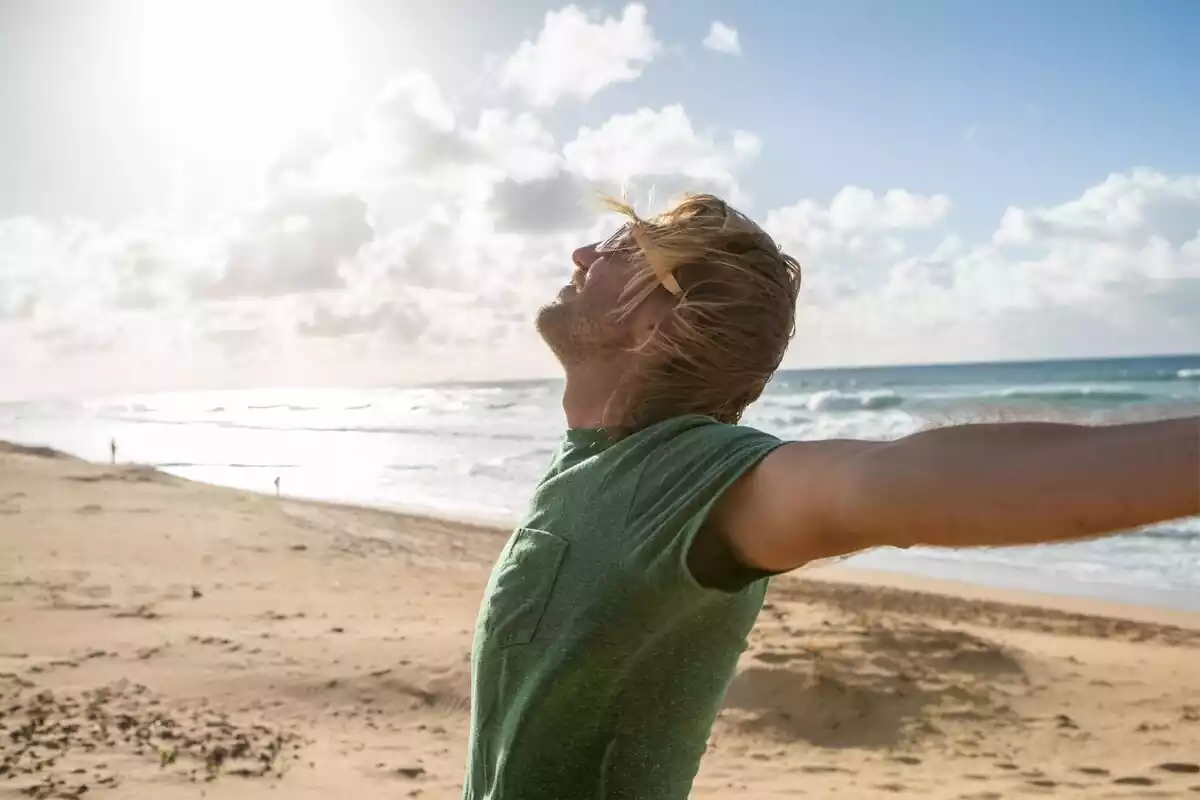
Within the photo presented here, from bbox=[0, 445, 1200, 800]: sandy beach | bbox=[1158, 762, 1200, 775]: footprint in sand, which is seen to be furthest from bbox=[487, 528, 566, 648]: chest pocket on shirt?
bbox=[1158, 762, 1200, 775]: footprint in sand

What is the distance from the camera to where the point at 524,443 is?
85.4 ft

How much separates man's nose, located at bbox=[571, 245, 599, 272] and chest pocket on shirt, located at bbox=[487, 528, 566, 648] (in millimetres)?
470

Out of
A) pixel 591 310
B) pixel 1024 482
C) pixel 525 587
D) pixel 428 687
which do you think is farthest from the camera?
pixel 428 687

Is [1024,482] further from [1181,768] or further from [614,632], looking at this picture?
[1181,768]

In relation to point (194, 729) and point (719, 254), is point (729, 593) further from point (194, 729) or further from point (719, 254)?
point (194, 729)

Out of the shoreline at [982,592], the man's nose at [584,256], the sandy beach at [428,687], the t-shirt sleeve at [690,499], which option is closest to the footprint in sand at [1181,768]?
the sandy beach at [428,687]

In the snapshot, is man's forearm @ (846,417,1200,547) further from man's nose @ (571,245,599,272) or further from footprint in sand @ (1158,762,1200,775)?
footprint in sand @ (1158,762,1200,775)

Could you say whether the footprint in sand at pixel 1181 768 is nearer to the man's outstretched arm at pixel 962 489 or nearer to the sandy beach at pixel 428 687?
the sandy beach at pixel 428 687

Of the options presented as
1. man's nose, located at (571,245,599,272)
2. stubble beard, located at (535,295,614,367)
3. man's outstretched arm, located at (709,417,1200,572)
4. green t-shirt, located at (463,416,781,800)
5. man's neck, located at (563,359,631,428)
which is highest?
man's nose, located at (571,245,599,272)

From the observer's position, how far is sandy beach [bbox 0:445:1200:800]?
5375mm

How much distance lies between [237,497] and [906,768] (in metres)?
13.4

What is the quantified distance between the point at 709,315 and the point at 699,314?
1cm

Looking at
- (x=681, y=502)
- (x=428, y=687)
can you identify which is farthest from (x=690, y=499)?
(x=428, y=687)

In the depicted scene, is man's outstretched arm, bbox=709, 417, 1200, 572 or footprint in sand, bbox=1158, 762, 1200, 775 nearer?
man's outstretched arm, bbox=709, 417, 1200, 572
